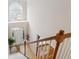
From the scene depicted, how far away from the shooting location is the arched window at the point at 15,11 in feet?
20.5

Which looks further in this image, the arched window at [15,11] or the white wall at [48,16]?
the arched window at [15,11]

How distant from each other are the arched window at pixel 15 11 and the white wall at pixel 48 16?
0.43 m

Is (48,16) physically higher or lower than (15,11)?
lower

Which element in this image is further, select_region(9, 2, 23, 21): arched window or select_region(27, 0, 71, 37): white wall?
select_region(9, 2, 23, 21): arched window

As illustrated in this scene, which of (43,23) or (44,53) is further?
(43,23)

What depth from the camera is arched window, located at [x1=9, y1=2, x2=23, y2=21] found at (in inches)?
246

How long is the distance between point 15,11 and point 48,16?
2.22 meters

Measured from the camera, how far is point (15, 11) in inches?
252

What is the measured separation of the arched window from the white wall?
433 millimetres

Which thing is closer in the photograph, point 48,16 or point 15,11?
point 48,16

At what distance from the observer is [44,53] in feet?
13.0
